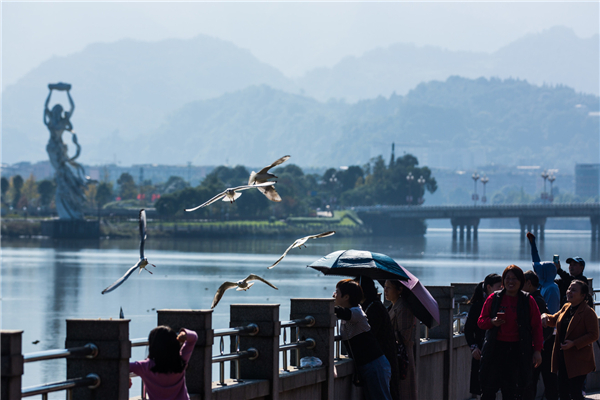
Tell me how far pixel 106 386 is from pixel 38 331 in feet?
125

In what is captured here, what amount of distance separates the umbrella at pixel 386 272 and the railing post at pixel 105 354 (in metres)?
3.87

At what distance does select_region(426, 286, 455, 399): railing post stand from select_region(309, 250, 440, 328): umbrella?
2.59m

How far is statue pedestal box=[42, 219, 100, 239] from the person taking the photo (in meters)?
149

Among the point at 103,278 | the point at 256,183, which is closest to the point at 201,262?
the point at 103,278

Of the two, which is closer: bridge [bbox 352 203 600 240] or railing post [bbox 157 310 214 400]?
railing post [bbox 157 310 214 400]

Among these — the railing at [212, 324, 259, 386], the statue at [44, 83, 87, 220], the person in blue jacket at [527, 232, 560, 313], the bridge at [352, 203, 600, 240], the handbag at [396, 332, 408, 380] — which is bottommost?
the handbag at [396, 332, 408, 380]

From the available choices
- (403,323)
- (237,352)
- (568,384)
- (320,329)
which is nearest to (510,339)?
(403,323)

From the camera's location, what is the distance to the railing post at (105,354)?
7.98 meters

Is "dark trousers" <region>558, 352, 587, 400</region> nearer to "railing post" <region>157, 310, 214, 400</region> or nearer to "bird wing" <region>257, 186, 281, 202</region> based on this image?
"bird wing" <region>257, 186, 281, 202</region>

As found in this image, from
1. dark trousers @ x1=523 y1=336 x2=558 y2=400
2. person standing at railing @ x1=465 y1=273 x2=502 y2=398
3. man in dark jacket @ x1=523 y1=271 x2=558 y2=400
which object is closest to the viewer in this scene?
person standing at railing @ x1=465 y1=273 x2=502 y2=398

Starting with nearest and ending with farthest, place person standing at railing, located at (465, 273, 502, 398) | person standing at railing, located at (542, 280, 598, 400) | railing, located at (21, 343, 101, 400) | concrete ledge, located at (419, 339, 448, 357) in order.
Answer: railing, located at (21, 343, 101, 400) → person standing at railing, located at (542, 280, 598, 400) → person standing at railing, located at (465, 273, 502, 398) → concrete ledge, located at (419, 339, 448, 357)

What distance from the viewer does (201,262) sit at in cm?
9600

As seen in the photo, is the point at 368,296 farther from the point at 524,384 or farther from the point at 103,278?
the point at 103,278

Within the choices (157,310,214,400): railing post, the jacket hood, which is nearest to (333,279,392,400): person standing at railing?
(157,310,214,400): railing post
